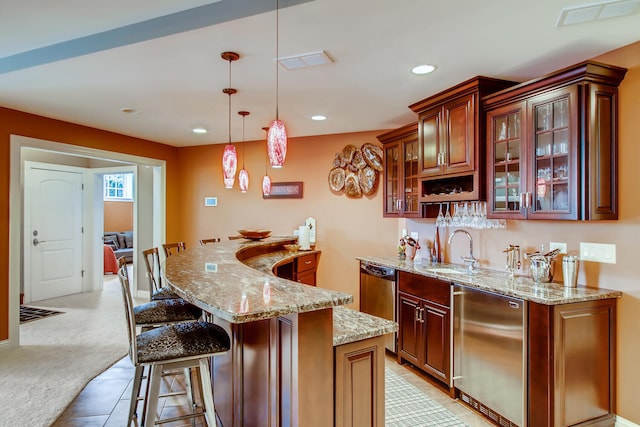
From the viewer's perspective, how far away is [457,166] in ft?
9.81

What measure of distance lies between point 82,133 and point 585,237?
5146 mm

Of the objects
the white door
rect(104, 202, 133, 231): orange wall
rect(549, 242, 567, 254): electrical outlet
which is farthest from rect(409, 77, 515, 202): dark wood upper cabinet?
rect(104, 202, 133, 231): orange wall

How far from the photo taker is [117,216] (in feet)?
32.2

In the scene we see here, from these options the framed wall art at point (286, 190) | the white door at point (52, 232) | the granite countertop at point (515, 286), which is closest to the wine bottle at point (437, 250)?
the granite countertop at point (515, 286)

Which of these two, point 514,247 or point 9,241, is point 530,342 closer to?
point 514,247

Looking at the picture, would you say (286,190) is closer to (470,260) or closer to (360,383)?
(470,260)

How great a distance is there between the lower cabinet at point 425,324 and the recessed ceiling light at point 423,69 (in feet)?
5.22

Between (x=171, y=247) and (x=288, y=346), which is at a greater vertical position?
(x=171, y=247)

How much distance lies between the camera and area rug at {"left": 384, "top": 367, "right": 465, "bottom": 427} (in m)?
2.48

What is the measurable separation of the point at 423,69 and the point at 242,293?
2092 mm

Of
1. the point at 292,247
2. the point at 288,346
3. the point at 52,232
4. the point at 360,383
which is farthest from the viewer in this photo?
the point at 52,232

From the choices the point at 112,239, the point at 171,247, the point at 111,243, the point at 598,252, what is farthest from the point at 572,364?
the point at 112,239

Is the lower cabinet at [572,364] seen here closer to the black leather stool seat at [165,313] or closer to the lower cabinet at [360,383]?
the lower cabinet at [360,383]

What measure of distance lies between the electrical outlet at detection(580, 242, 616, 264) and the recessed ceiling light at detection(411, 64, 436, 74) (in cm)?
160
